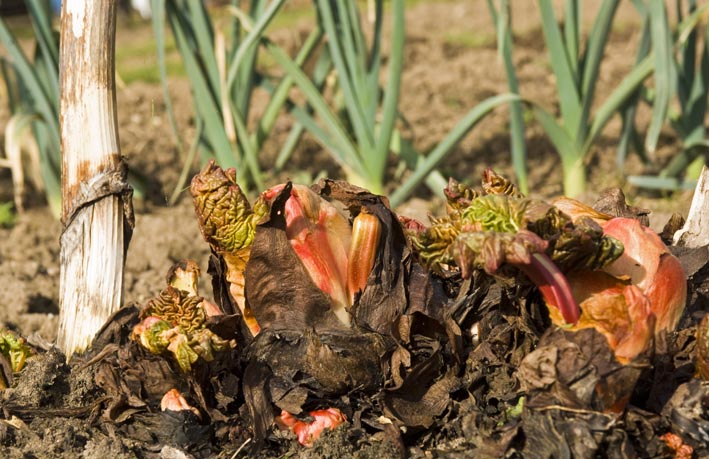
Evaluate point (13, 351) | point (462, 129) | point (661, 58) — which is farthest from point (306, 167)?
point (13, 351)

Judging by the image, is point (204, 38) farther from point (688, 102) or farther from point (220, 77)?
point (688, 102)

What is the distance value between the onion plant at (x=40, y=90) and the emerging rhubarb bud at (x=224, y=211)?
1.45 metres

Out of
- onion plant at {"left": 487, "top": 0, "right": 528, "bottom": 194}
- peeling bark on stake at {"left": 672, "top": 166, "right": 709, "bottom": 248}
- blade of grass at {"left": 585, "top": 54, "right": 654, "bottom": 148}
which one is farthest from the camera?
blade of grass at {"left": 585, "top": 54, "right": 654, "bottom": 148}

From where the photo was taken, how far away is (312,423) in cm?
163

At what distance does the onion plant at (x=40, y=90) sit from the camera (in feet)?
9.47

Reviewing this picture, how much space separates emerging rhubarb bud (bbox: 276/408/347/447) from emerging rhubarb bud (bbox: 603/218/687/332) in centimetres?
54

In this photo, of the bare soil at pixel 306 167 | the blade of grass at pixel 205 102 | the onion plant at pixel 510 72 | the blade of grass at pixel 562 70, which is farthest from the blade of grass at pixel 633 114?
the blade of grass at pixel 205 102

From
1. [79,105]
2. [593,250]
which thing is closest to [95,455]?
[79,105]

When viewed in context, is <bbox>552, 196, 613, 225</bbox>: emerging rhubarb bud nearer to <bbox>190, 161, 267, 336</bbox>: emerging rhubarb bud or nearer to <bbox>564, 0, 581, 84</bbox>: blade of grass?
<bbox>190, 161, 267, 336</bbox>: emerging rhubarb bud

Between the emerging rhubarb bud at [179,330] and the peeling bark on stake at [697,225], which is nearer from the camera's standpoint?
the emerging rhubarb bud at [179,330]

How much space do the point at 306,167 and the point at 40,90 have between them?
1.54 m

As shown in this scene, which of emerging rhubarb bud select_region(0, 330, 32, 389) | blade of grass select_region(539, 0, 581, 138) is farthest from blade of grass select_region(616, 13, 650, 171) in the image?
emerging rhubarb bud select_region(0, 330, 32, 389)

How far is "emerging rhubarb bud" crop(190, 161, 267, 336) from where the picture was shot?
5.53 feet

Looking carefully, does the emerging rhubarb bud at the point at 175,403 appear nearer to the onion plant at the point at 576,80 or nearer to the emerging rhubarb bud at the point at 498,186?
the emerging rhubarb bud at the point at 498,186
